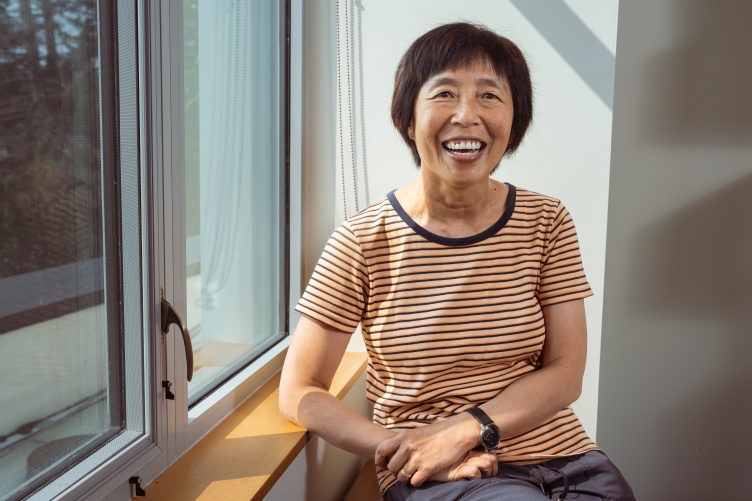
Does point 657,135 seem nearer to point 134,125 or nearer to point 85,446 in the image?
point 134,125

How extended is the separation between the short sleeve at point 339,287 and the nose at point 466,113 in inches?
12.4

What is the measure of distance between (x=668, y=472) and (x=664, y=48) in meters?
1.41

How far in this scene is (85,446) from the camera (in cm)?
117

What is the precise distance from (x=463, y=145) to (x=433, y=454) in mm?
607

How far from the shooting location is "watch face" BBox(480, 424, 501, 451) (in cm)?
142

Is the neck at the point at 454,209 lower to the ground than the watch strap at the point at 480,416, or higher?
higher

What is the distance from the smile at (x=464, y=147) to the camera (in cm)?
151

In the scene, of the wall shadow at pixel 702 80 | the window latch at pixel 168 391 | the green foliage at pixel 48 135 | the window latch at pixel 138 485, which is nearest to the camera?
the green foliage at pixel 48 135

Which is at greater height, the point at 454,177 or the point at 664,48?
the point at 664,48

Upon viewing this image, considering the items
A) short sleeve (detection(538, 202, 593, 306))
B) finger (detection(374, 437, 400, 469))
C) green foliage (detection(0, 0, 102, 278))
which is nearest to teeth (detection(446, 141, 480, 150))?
short sleeve (detection(538, 202, 593, 306))

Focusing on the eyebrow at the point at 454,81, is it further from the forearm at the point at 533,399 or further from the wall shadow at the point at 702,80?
the wall shadow at the point at 702,80

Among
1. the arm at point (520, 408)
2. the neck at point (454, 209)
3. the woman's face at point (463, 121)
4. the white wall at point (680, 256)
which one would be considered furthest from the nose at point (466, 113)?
the white wall at point (680, 256)

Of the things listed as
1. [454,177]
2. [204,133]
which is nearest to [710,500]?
[454,177]

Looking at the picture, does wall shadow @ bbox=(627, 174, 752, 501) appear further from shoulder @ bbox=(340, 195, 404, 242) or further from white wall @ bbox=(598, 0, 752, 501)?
shoulder @ bbox=(340, 195, 404, 242)
